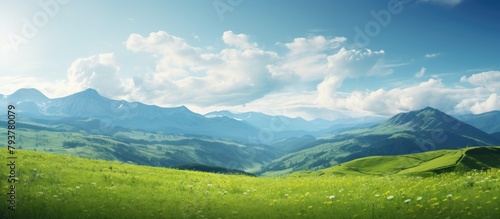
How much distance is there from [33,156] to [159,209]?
2134 cm

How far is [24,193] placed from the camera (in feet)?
61.0

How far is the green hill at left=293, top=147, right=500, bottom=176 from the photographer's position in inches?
3615

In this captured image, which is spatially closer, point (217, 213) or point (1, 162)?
point (217, 213)

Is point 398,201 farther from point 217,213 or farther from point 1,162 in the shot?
point 1,162

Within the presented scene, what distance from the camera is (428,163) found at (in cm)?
10362

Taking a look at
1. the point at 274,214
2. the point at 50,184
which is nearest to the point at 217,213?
the point at 274,214

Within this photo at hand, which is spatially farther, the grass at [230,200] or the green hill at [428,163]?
the green hill at [428,163]

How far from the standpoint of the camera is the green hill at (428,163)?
301ft

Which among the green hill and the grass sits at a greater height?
the grass

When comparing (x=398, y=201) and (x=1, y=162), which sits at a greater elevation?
(x=1, y=162)

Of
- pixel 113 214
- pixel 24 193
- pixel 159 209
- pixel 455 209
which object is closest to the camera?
pixel 455 209

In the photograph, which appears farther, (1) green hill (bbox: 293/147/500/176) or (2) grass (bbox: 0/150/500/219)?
(1) green hill (bbox: 293/147/500/176)

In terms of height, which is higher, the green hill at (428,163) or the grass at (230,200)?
the grass at (230,200)

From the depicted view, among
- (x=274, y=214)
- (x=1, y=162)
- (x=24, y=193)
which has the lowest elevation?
(x=274, y=214)
